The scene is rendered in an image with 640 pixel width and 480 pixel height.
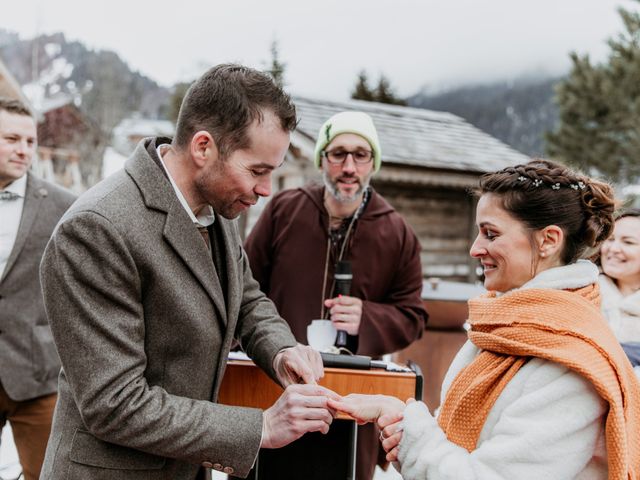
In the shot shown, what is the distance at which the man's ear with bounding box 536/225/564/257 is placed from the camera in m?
1.49

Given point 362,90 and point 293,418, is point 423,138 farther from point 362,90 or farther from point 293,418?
point 362,90

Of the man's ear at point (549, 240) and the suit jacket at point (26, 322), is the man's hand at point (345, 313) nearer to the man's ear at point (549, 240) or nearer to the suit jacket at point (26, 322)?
the man's ear at point (549, 240)

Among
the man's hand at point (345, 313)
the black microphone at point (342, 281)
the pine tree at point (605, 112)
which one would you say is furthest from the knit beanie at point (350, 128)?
the pine tree at point (605, 112)

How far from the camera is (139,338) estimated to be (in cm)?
142

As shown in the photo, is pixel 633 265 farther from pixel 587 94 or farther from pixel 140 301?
pixel 587 94

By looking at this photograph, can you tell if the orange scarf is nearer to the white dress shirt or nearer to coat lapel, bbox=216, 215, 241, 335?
coat lapel, bbox=216, 215, 241, 335

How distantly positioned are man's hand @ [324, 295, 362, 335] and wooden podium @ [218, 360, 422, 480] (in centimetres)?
62

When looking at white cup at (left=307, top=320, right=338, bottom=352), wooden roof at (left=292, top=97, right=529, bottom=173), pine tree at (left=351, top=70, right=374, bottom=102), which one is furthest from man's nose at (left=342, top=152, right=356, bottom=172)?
pine tree at (left=351, top=70, right=374, bottom=102)

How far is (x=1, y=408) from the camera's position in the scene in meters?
2.78

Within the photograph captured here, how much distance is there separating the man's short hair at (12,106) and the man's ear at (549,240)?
8.83 ft

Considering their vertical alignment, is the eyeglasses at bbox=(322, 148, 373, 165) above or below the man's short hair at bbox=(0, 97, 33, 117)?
below

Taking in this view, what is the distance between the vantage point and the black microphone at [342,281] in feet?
8.27

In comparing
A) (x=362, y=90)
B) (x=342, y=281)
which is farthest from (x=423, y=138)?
→ (x=362, y=90)

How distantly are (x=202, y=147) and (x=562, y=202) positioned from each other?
37.2 inches
